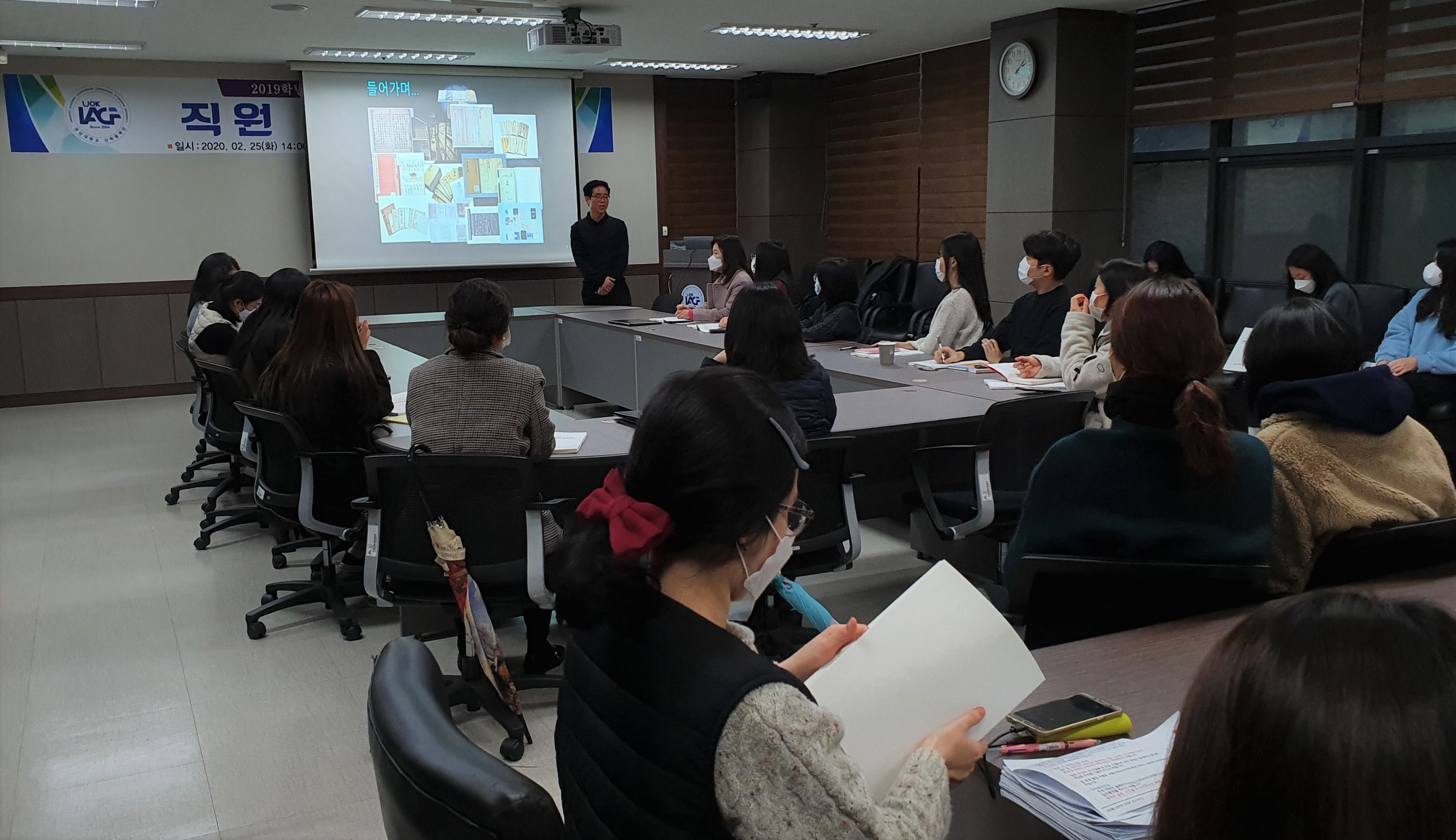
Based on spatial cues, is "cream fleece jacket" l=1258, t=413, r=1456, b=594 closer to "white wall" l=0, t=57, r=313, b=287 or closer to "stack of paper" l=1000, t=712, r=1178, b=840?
"stack of paper" l=1000, t=712, r=1178, b=840

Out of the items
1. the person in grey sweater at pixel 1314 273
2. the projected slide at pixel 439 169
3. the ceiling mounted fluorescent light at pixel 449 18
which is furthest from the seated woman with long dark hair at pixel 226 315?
the person in grey sweater at pixel 1314 273

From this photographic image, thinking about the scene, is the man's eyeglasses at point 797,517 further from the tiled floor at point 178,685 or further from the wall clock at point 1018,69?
the wall clock at point 1018,69

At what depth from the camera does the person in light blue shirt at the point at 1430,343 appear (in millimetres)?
4816

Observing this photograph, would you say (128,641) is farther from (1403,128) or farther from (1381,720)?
(1403,128)

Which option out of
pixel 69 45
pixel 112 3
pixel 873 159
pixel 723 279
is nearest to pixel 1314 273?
pixel 723 279

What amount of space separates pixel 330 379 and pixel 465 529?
1.09 metres

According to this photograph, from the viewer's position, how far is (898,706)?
1281mm

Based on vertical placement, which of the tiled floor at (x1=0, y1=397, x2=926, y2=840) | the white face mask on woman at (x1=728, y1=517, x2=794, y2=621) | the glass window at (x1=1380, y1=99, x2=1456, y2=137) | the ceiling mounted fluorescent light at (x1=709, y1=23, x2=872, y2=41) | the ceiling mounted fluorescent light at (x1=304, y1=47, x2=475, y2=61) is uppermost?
the ceiling mounted fluorescent light at (x1=304, y1=47, x2=475, y2=61)

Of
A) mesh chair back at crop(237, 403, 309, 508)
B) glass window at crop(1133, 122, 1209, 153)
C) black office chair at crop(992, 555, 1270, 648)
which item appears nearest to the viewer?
black office chair at crop(992, 555, 1270, 648)

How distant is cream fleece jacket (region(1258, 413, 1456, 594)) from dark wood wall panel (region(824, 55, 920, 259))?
7771 millimetres

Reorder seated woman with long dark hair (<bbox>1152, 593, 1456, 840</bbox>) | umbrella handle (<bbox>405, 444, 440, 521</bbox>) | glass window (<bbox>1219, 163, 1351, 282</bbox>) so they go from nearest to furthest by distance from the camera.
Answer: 1. seated woman with long dark hair (<bbox>1152, 593, 1456, 840</bbox>)
2. umbrella handle (<bbox>405, 444, 440, 521</bbox>)
3. glass window (<bbox>1219, 163, 1351, 282</bbox>)

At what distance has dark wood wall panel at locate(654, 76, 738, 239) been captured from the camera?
10.8m

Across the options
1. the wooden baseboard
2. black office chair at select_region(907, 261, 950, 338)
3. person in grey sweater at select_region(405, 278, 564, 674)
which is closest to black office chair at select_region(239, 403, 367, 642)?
person in grey sweater at select_region(405, 278, 564, 674)

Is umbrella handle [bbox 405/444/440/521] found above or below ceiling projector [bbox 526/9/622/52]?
below
